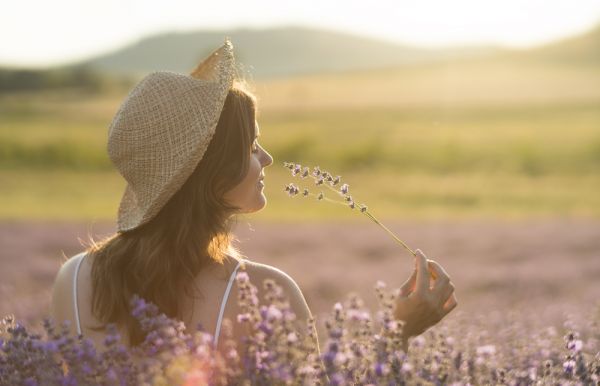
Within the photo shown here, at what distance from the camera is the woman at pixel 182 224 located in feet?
9.58

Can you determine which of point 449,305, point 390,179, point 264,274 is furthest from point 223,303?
point 390,179

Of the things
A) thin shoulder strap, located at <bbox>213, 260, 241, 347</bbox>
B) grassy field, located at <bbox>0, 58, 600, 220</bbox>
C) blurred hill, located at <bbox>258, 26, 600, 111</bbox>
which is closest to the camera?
thin shoulder strap, located at <bbox>213, 260, 241, 347</bbox>

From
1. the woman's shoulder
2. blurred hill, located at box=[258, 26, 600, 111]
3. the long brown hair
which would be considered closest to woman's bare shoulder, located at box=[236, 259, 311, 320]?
the woman's shoulder

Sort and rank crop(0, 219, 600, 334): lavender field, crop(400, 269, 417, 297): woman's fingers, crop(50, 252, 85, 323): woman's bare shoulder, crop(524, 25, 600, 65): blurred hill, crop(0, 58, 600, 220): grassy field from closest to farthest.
Result: crop(400, 269, 417, 297): woman's fingers < crop(50, 252, 85, 323): woman's bare shoulder < crop(0, 219, 600, 334): lavender field < crop(0, 58, 600, 220): grassy field < crop(524, 25, 600, 65): blurred hill

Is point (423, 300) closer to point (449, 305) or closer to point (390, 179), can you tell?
point (449, 305)

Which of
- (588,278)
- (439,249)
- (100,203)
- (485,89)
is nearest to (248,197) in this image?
(588,278)

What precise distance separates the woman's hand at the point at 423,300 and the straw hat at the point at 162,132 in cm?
75

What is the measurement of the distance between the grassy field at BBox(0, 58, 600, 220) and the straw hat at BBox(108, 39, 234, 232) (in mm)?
13190

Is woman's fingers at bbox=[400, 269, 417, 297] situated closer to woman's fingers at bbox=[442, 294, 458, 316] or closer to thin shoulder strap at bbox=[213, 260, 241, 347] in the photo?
woman's fingers at bbox=[442, 294, 458, 316]

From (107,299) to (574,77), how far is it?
3501 inches

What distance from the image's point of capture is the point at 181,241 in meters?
2.97

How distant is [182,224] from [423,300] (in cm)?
77

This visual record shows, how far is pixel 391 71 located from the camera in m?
105

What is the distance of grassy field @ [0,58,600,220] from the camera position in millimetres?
28203
